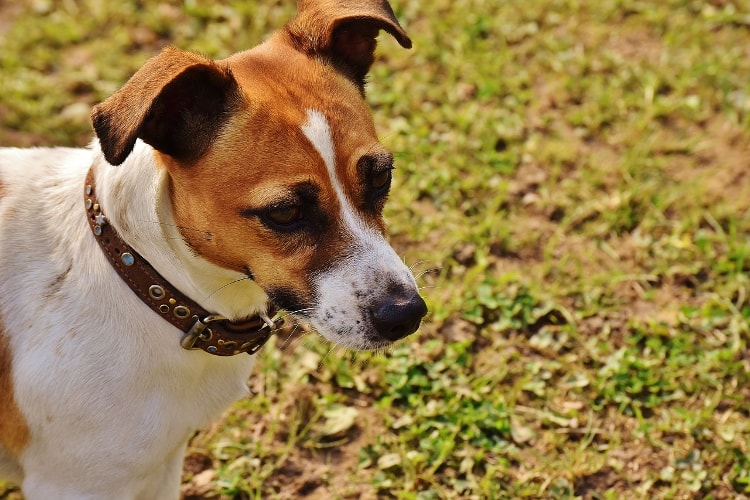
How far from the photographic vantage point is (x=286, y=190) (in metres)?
2.58

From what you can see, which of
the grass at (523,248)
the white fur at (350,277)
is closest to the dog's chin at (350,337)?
the white fur at (350,277)

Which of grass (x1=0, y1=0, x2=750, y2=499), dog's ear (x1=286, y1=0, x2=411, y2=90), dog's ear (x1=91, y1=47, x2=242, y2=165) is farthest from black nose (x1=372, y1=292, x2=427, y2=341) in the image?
grass (x1=0, y1=0, x2=750, y2=499)

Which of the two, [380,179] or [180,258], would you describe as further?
[380,179]

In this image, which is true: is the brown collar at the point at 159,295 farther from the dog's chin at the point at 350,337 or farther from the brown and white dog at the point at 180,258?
the dog's chin at the point at 350,337

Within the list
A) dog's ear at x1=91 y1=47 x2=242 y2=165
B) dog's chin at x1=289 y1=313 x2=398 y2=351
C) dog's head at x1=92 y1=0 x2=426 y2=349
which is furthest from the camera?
dog's chin at x1=289 y1=313 x2=398 y2=351

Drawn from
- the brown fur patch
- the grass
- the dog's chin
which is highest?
the dog's chin

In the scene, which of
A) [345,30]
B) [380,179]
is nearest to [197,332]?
[380,179]

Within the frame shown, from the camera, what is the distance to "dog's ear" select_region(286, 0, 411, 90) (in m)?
2.91

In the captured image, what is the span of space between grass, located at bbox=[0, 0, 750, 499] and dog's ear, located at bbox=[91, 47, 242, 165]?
1.67 metres

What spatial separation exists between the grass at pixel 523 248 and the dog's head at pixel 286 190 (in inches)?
51.4

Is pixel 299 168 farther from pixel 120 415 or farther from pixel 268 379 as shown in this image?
pixel 268 379

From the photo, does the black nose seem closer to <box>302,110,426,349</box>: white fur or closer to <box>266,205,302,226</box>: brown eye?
<box>302,110,426,349</box>: white fur

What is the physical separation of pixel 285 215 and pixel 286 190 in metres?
0.08

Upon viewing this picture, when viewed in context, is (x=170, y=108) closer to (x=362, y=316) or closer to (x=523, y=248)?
(x=362, y=316)
